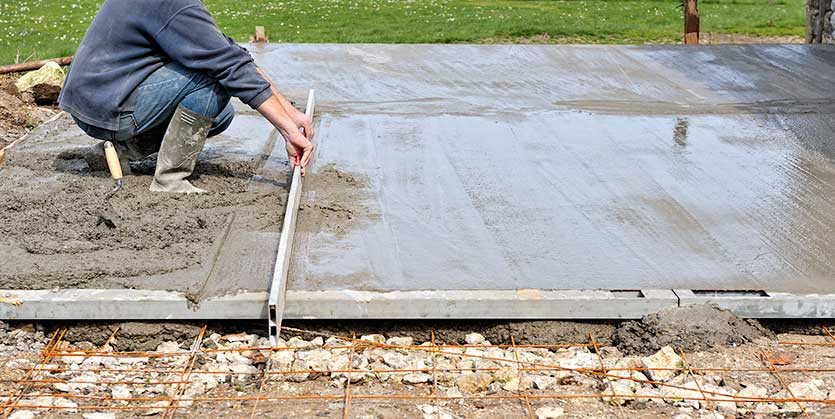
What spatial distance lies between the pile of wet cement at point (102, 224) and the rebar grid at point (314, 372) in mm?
276

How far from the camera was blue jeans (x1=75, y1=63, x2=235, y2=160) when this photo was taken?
3.70m

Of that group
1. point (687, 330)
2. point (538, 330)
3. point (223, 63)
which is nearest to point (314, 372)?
point (538, 330)

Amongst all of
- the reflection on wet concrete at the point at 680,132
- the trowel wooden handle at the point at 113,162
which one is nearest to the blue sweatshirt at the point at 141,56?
the trowel wooden handle at the point at 113,162

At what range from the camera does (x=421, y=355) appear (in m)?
2.88

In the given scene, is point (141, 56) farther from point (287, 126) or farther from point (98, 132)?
point (287, 126)

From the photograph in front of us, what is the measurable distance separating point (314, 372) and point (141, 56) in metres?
1.70

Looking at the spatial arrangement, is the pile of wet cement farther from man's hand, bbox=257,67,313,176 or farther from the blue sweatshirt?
the blue sweatshirt

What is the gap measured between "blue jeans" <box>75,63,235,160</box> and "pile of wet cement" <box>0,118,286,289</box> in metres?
0.26

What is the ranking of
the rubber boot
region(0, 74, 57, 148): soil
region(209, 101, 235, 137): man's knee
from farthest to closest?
region(0, 74, 57, 148): soil < region(209, 101, 235, 137): man's knee < the rubber boot

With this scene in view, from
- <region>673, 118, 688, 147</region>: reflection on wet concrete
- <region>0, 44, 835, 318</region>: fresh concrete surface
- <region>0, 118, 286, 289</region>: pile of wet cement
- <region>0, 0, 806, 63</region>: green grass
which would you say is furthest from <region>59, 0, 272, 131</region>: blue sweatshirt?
<region>0, 0, 806, 63</region>: green grass

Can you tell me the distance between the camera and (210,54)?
140 inches

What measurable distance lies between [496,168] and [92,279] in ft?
6.64

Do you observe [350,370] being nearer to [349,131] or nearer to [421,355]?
[421,355]

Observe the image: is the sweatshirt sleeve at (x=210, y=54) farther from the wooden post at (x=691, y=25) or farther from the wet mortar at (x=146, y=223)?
the wooden post at (x=691, y=25)
